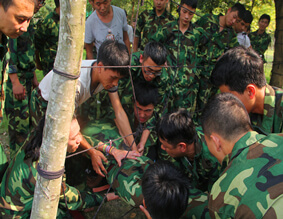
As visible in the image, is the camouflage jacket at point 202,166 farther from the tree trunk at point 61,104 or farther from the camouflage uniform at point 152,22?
the camouflage uniform at point 152,22

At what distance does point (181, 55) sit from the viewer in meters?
3.83

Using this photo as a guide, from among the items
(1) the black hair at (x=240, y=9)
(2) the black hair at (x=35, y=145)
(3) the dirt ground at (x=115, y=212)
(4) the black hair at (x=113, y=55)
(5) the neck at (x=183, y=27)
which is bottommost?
(3) the dirt ground at (x=115, y=212)

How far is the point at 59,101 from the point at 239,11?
405 cm

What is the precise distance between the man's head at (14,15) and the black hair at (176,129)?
1.32m

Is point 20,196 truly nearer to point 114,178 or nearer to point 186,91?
point 114,178

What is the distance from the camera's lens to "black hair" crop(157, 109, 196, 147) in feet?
7.29

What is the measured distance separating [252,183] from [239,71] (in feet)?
3.87

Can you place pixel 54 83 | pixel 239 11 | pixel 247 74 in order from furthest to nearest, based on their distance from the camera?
pixel 239 11 < pixel 247 74 < pixel 54 83

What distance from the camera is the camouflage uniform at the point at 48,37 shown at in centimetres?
362

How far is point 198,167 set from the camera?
2.26m

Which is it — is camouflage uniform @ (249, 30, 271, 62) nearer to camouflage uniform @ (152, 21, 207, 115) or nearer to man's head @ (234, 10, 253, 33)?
man's head @ (234, 10, 253, 33)

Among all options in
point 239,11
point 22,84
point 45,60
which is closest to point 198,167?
point 22,84

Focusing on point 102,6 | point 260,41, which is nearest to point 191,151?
point 102,6

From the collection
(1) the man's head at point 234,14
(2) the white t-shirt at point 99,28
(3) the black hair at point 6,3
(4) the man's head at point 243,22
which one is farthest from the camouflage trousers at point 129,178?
(4) the man's head at point 243,22
